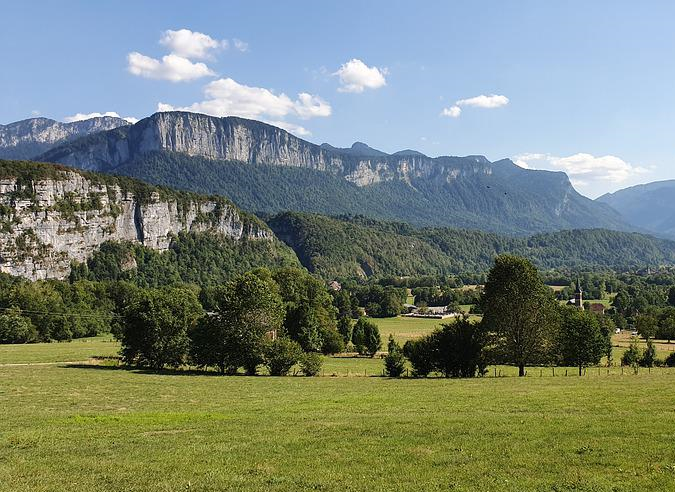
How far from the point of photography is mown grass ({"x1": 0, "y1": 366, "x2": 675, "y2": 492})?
15531mm

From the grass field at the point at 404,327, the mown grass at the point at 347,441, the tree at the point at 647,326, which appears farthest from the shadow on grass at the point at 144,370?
the tree at the point at 647,326

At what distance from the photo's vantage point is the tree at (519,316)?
5141 centimetres

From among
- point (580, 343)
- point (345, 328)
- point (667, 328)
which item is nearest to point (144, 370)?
point (580, 343)

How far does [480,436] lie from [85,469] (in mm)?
14286

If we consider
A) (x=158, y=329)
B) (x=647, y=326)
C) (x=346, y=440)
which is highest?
(x=158, y=329)

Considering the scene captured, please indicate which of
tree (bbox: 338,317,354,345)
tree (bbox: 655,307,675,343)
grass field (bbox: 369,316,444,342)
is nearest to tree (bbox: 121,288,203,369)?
tree (bbox: 338,317,354,345)

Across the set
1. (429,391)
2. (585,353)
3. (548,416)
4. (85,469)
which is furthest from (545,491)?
(585,353)

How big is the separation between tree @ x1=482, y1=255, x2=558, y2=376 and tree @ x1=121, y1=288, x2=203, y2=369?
1299 inches

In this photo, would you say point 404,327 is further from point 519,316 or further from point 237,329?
point 237,329

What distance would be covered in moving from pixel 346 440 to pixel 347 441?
193 millimetres

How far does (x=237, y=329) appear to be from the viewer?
54.8 m

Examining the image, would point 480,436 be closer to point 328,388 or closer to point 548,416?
point 548,416

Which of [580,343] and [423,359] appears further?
[580,343]

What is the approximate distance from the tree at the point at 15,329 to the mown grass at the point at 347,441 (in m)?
69.8
